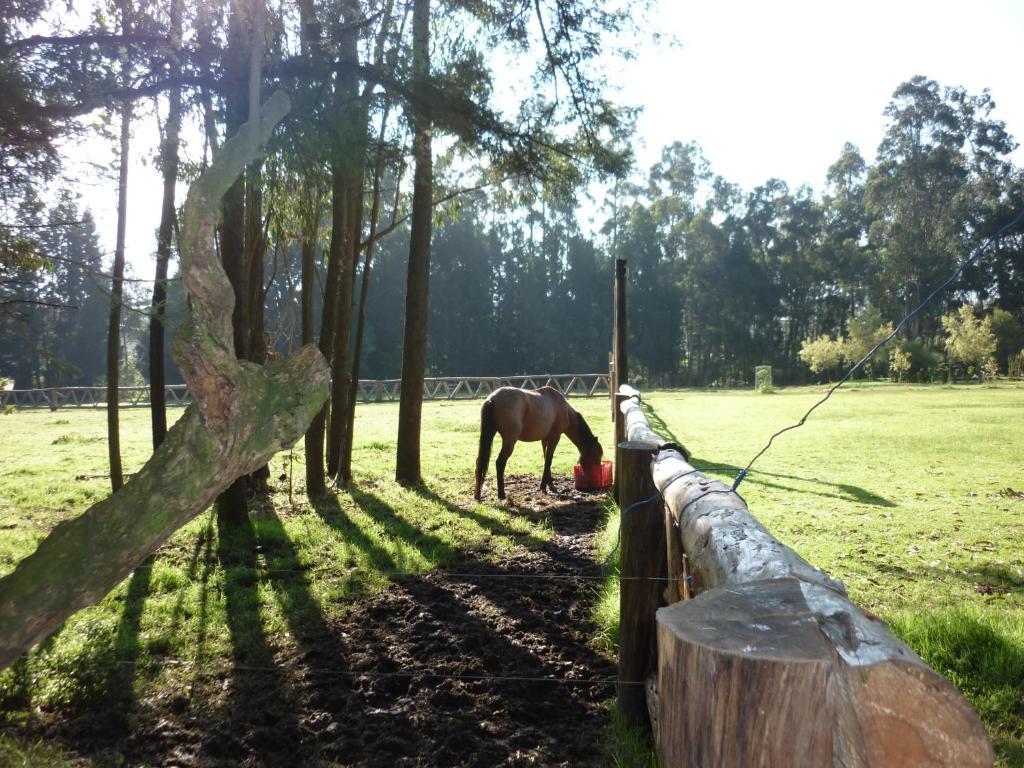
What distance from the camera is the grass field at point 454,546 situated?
3.22m

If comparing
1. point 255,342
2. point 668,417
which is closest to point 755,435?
point 668,417

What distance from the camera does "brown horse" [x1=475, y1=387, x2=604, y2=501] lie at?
24.8ft

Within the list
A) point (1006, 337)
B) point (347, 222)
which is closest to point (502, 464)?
point (347, 222)

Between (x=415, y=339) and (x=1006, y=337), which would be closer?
(x=415, y=339)

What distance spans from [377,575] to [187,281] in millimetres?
3365

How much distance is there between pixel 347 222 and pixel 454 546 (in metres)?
3.89

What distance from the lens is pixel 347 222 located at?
24.2ft

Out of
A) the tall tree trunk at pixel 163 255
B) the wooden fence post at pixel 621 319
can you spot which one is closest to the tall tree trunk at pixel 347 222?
the tall tree trunk at pixel 163 255

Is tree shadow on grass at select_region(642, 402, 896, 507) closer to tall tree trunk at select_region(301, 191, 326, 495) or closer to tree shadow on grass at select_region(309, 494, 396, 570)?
tree shadow on grass at select_region(309, 494, 396, 570)

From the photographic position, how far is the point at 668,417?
16234 mm

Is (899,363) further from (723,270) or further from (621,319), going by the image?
(621,319)

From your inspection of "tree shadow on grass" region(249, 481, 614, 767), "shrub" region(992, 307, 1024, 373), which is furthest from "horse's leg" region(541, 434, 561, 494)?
"shrub" region(992, 307, 1024, 373)

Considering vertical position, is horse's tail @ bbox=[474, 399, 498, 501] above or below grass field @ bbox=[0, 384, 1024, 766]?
above

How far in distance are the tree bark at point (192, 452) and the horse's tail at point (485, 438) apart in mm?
5275
